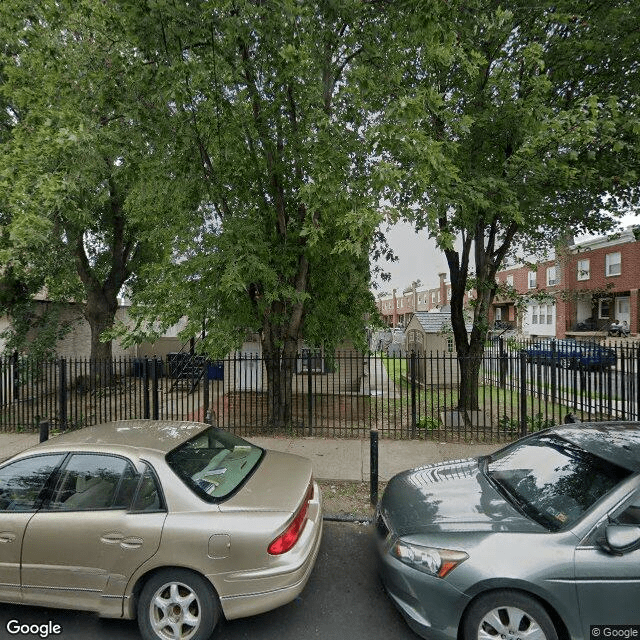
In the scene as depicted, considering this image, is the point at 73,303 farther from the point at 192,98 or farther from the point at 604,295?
the point at 604,295

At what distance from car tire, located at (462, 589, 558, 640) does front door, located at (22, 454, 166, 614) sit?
2257 mm

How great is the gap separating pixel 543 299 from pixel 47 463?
1070cm

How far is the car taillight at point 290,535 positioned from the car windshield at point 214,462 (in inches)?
21.4

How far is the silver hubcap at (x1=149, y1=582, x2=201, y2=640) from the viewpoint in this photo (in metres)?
2.88

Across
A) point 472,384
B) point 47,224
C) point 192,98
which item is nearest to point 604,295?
point 472,384

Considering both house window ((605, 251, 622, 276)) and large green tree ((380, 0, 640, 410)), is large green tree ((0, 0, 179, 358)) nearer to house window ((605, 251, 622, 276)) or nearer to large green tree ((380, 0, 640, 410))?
large green tree ((380, 0, 640, 410))

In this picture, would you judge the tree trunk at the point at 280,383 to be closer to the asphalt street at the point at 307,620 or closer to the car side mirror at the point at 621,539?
the asphalt street at the point at 307,620

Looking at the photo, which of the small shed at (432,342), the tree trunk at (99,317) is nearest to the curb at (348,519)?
the small shed at (432,342)

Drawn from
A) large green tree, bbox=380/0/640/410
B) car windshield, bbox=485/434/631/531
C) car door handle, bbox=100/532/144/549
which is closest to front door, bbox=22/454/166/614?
car door handle, bbox=100/532/144/549

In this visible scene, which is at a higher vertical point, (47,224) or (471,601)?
(47,224)

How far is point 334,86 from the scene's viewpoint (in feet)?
25.7

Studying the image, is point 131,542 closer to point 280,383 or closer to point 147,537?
point 147,537

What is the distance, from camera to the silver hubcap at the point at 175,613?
2.88 meters

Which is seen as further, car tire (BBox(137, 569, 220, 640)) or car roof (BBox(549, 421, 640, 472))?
car roof (BBox(549, 421, 640, 472))
